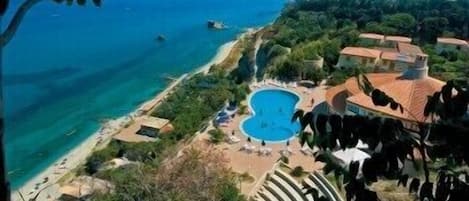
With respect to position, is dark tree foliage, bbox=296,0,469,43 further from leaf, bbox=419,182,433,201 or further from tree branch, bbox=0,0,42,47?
tree branch, bbox=0,0,42,47

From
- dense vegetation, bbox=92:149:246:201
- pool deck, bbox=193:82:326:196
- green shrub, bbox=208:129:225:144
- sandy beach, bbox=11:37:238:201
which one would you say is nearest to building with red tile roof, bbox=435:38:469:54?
sandy beach, bbox=11:37:238:201

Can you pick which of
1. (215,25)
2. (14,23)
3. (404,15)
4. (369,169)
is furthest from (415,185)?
(215,25)

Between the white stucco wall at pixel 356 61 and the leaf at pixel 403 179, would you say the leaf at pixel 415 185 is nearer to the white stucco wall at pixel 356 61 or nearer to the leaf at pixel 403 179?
the leaf at pixel 403 179

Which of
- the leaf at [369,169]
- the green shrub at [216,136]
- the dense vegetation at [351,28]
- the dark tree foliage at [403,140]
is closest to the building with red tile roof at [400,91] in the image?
the dense vegetation at [351,28]

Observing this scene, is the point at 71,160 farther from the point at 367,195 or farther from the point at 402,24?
the point at 402,24

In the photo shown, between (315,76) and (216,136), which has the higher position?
(216,136)

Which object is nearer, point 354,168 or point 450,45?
point 354,168
